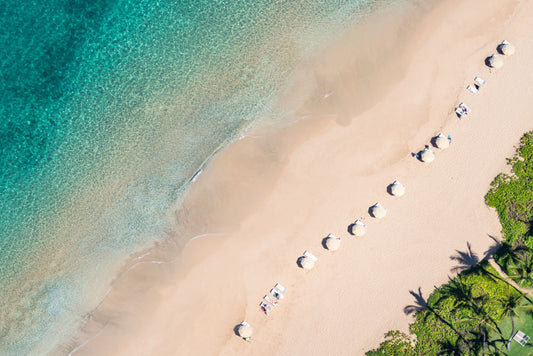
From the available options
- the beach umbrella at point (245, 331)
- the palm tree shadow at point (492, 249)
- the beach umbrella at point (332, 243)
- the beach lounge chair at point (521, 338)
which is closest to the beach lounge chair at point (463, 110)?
the palm tree shadow at point (492, 249)

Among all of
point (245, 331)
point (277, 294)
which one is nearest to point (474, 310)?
point (277, 294)

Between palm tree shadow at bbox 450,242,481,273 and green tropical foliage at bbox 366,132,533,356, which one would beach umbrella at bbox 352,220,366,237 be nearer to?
green tropical foliage at bbox 366,132,533,356

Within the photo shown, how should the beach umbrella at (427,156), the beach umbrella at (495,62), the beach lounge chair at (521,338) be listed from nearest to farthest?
the beach lounge chair at (521,338) < the beach umbrella at (427,156) < the beach umbrella at (495,62)

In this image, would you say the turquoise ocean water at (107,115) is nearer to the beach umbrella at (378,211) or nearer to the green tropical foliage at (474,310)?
the beach umbrella at (378,211)

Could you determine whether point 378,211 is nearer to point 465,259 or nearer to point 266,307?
point 465,259

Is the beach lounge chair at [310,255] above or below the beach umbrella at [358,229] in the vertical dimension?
above

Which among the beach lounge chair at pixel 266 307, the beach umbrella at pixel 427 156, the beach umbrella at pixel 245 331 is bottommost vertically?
the beach umbrella at pixel 245 331

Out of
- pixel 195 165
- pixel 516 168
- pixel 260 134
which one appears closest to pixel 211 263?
pixel 195 165

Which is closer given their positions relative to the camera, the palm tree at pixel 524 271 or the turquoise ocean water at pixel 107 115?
the palm tree at pixel 524 271

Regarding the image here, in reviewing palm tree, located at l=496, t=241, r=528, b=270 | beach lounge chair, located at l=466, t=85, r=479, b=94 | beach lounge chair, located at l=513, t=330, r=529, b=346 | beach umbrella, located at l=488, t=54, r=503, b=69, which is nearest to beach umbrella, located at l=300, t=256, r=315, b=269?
palm tree, located at l=496, t=241, r=528, b=270
